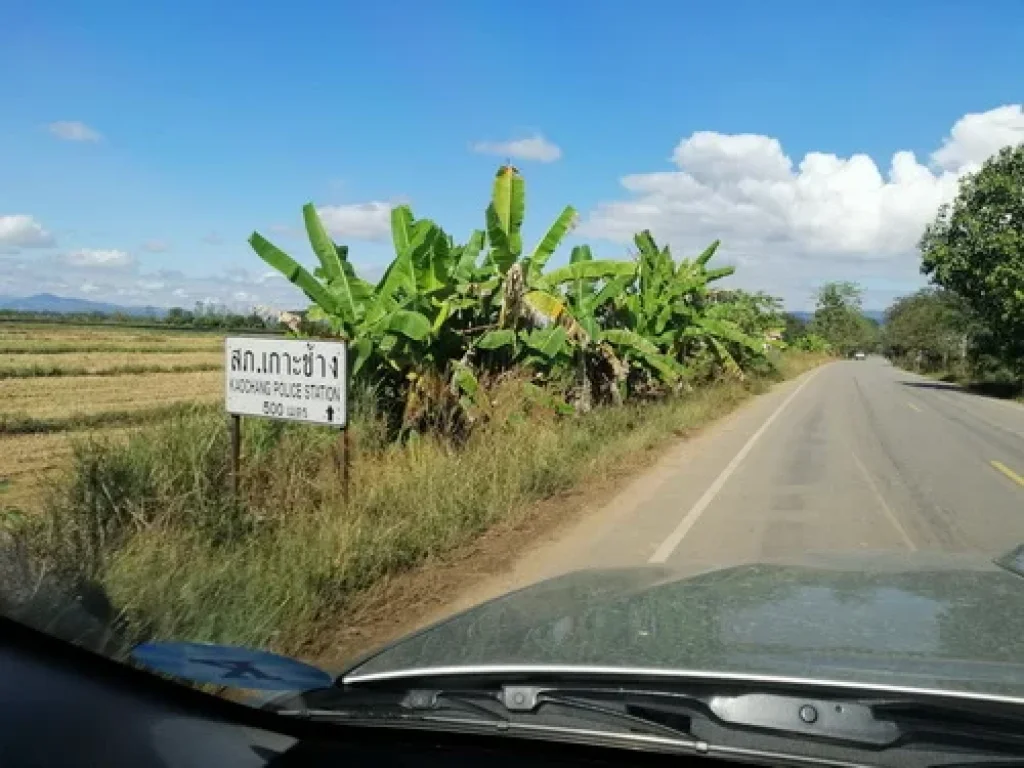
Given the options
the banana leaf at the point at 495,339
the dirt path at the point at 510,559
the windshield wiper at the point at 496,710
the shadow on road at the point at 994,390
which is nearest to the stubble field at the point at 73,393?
the dirt path at the point at 510,559

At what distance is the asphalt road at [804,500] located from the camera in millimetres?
8773

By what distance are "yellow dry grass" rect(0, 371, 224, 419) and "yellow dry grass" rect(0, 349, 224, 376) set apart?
3560mm

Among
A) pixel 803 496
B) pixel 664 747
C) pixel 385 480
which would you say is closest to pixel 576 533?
pixel 385 480

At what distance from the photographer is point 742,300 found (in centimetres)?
3712

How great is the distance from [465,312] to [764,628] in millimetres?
11372

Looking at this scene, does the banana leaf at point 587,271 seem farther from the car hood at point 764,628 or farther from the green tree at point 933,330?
the green tree at point 933,330

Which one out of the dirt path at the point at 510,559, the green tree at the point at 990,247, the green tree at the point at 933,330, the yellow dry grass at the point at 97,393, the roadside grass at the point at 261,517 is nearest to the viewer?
the roadside grass at the point at 261,517

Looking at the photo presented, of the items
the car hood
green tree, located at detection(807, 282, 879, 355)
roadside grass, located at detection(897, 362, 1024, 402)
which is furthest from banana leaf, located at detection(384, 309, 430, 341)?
green tree, located at detection(807, 282, 879, 355)

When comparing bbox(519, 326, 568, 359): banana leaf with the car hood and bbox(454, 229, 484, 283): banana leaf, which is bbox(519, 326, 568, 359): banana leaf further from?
the car hood

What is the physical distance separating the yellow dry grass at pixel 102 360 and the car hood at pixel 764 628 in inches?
1601

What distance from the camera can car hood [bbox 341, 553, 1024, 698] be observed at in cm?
246

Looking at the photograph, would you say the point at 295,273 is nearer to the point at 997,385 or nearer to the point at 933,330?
the point at 997,385

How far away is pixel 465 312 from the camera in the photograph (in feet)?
46.2

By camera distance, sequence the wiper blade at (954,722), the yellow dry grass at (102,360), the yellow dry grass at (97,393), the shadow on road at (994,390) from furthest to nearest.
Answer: the yellow dry grass at (102,360) → the shadow on road at (994,390) → the yellow dry grass at (97,393) → the wiper blade at (954,722)
